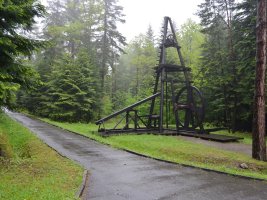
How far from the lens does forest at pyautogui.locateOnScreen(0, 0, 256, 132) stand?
1380 cm

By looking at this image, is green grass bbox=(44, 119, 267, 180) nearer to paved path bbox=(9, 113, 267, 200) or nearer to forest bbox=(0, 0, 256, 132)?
paved path bbox=(9, 113, 267, 200)

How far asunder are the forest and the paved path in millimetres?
3244

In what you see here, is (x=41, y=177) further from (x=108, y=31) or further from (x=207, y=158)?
(x=108, y=31)

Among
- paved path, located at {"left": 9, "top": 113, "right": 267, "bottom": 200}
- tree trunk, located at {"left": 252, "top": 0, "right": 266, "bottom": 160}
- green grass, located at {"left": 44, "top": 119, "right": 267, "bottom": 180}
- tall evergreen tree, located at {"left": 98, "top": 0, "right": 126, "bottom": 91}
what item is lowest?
paved path, located at {"left": 9, "top": 113, "right": 267, "bottom": 200}

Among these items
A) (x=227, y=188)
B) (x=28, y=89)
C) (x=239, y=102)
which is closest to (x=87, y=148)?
(x=28, y=89)

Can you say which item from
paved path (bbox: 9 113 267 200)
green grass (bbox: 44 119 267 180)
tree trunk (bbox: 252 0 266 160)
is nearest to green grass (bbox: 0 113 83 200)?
paved path (bbox: 9 113 267 200)

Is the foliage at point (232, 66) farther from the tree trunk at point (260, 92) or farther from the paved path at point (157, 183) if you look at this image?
the paved path at point (157, 183)

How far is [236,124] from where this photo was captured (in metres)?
22.7

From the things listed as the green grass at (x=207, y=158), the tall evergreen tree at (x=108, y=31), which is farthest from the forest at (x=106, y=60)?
the green grass at (x=207, y=158)

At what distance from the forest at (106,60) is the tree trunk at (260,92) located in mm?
7475

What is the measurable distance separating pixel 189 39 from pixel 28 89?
2831cm

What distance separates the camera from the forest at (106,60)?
543 inches

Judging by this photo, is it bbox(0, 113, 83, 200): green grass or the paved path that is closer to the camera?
bbox(0, 113, 83, 200): green grass

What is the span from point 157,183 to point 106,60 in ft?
87.7
